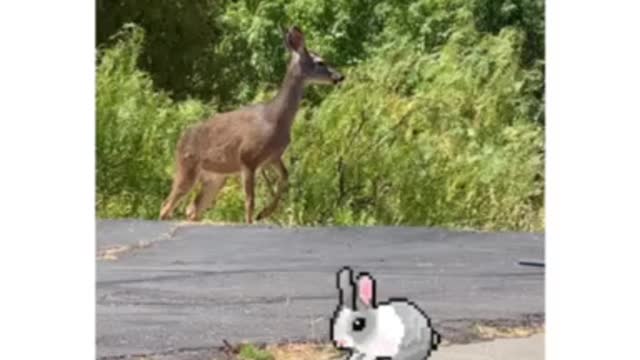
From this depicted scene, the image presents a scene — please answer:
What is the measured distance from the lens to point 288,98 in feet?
28.3

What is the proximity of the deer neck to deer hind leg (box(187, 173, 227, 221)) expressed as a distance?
38 centimetres

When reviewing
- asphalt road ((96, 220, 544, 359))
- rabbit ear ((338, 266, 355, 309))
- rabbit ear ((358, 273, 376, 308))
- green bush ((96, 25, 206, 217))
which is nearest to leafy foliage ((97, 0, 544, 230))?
green bush ((96, 25, 206, 217))

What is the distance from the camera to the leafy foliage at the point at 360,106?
8.56m

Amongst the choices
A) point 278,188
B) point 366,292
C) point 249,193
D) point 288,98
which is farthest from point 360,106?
point 366,292

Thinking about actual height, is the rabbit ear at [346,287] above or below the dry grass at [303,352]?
above

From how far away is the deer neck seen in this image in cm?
862

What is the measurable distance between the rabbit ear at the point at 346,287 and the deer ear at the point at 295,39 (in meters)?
1.04

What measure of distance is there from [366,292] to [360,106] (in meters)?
0.98

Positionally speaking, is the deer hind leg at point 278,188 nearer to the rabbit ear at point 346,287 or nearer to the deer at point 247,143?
the deer at point 247,143

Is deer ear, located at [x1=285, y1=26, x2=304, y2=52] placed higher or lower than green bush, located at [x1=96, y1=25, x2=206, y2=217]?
higher

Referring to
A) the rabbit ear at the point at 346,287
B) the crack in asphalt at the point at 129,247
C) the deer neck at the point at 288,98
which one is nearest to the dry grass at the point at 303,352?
the rabbit ear at the point at 346,287

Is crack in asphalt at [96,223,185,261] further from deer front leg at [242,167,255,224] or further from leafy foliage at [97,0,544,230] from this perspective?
deer front leg at [242,167,255,224]

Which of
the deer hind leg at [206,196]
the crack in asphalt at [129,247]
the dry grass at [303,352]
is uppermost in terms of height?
the deer hind leg at [206,196]

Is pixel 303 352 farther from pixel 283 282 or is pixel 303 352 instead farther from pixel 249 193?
pixel 249 193
